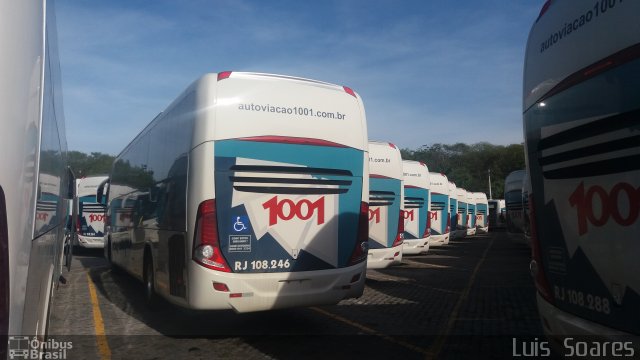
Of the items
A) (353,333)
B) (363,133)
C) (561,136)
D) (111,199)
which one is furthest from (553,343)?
(111,199)

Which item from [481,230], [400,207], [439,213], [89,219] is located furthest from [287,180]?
[481,230]

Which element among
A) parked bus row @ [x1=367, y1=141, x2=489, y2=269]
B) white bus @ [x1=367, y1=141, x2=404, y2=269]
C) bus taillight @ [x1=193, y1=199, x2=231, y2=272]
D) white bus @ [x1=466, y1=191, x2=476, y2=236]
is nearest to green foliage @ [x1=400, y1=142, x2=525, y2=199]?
white bus @ [x1=466, y1=191, x2=476, y2=236]

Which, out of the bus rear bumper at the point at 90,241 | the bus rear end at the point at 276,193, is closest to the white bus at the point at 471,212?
the bus rear bumper at the point at 90,241

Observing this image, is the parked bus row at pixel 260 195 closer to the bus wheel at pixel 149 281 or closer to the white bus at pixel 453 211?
the bus wheel at pixel 149 281

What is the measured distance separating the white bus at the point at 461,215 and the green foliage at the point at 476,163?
3474 cm

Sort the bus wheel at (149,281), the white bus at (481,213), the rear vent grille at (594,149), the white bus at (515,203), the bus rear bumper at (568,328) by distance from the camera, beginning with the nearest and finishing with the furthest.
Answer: the rear vent grille at (594,149), the bus rear bumper at (568,328), the bus wheel at (149,281), the white bus at (515,203), the white bus at (481,213)

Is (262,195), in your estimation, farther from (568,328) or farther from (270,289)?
(568,328)

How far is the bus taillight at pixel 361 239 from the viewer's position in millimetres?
7636

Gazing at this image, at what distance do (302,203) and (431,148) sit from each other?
80076mm

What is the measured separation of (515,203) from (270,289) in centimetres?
1661

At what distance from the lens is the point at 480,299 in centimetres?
1011

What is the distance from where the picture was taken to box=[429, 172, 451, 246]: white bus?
2098 centimetres

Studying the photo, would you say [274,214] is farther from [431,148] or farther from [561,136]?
[431,148]

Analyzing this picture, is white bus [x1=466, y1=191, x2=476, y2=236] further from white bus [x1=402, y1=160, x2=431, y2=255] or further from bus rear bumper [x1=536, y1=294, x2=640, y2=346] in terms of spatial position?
bus rear bumper [x1=536, y1=294, x2=640, y2=346]
